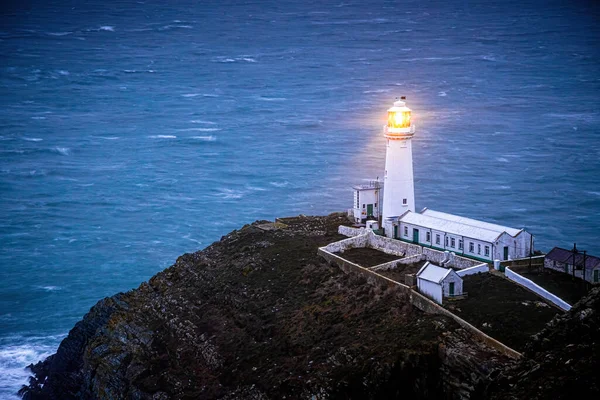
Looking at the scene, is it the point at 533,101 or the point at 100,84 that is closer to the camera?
the point at 533,101

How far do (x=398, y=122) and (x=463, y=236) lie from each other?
21.6ft

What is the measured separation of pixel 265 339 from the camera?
42.3 meters

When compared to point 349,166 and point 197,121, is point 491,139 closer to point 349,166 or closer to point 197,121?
point 349,166

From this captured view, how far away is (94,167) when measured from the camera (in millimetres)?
93250

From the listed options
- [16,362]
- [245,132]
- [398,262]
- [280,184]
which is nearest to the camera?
[398,262]

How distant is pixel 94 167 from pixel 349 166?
23.5 metres

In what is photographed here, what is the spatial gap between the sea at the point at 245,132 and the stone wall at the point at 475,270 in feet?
73.4

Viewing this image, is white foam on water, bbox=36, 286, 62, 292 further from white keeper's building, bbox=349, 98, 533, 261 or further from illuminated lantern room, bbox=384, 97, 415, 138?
illuminated lantern room, bbox=384, 97, 415, 138

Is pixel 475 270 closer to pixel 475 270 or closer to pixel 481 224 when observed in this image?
pixel 475 270

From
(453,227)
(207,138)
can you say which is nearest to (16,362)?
(453,227)

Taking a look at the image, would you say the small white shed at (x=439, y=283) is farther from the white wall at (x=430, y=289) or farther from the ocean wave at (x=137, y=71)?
the ocean wave at (x=137, y=71)

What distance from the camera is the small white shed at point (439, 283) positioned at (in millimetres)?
39438

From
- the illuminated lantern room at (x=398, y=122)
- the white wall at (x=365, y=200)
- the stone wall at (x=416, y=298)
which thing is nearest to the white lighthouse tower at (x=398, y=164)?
the illuminated lantern room at (x=398, y=122)

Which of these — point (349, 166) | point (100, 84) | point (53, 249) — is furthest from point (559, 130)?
point (100, 84)
